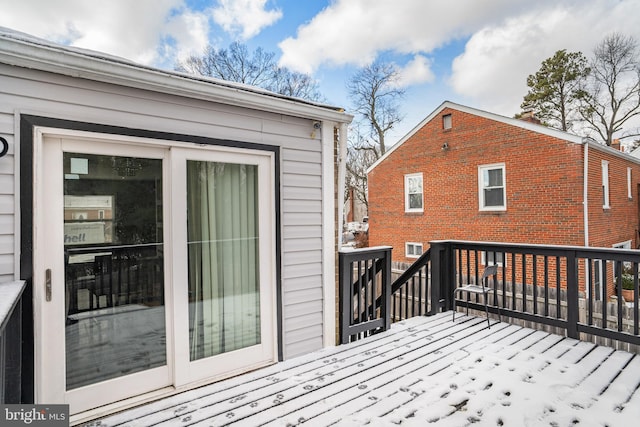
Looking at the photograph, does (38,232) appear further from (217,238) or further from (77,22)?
(77,22)

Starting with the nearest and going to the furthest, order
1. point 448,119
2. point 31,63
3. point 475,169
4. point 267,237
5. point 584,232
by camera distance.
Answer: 1. point 31,63
2. point 267,237
3. point 584,232
4. point 475,169
5. point 448,119

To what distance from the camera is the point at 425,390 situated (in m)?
2.58

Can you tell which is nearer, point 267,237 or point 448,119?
point 267,237

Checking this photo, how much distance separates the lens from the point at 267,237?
308cm

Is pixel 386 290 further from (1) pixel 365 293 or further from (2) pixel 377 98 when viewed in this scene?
(2) pixel 377 98

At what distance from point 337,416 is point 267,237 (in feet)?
4.96

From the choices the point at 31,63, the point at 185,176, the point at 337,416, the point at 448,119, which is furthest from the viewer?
the point at 448,119

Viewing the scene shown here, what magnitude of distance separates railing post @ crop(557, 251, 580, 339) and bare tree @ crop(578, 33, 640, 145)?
1656cm

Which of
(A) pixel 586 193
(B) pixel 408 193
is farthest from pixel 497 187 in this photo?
(B) pixel 408 193

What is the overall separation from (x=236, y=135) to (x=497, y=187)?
854cm

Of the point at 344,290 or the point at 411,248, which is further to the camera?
the point at 411,248

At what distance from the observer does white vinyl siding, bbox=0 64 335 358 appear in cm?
205

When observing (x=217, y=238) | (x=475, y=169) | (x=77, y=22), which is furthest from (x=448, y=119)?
(x=77, y=22)

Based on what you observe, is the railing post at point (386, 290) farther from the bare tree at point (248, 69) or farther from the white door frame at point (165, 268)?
the bare tree at point (248, 69)
